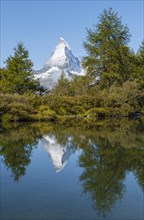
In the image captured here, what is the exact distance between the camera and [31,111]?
26719mm

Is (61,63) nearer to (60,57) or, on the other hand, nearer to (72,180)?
(60,57)

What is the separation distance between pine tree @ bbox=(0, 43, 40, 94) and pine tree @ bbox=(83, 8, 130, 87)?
22.4ft

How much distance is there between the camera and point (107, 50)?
3831 centimetres

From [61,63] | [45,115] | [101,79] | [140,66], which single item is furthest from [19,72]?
[61,63]

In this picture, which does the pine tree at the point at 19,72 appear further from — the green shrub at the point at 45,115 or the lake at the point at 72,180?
the lake at the point at 72,180

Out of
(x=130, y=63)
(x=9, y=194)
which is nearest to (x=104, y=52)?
(x=130, y=63)

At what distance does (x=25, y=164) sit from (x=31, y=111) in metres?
17.4

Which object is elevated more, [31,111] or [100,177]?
[31,111]

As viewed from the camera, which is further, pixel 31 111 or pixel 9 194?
pixel 31 111

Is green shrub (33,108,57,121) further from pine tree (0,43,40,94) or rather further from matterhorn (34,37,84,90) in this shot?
matterhorn (34,37,84,90)

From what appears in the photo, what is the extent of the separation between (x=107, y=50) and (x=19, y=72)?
10343 mm

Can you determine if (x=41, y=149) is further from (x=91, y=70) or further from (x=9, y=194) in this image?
(x=91, y=70)

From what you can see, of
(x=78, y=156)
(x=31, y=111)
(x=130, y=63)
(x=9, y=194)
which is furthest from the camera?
(x=130, y=63)

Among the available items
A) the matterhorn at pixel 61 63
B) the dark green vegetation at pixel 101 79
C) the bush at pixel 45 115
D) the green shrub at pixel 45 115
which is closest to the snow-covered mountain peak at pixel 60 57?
the matterhorn at pixel 61 63
